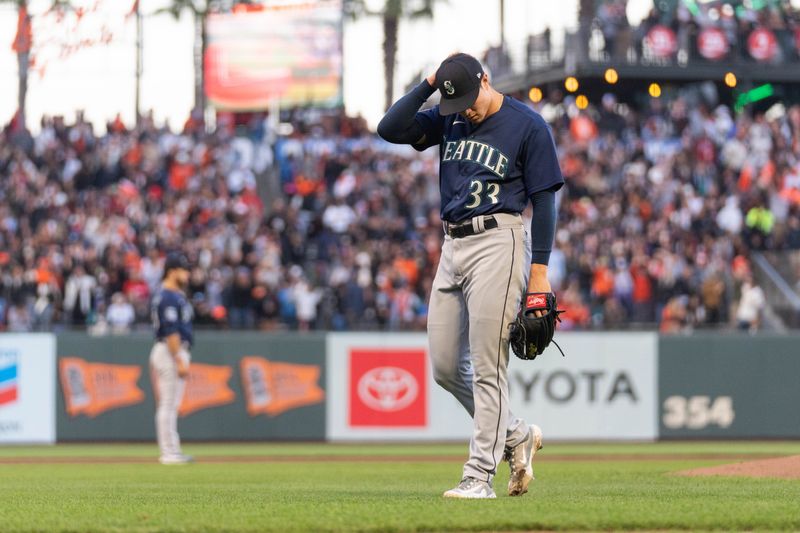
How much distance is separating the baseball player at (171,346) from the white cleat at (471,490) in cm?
665

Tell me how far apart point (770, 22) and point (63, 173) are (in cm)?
1526

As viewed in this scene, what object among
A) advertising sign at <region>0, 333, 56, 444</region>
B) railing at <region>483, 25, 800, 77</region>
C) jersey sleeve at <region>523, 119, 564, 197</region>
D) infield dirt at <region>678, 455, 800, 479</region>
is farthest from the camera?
railing at <region>483, 25, 800, 77</region>

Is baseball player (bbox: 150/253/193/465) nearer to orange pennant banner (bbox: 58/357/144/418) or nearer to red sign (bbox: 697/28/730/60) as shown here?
orange pennant banner (bbox: 58/357/144/418)

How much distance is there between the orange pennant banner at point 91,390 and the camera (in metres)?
18.6

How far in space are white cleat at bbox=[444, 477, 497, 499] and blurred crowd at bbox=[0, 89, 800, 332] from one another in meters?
11.8

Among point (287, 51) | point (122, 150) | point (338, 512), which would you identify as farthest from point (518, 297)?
point (287, 51)

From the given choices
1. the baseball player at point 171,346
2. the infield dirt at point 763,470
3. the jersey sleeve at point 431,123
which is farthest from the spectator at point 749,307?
the jersey sleeve at point 431,123

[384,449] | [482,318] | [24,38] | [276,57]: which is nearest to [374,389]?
[384,449]

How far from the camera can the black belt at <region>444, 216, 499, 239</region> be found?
7543mm

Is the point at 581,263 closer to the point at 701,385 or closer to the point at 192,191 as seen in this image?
the point at 701,385

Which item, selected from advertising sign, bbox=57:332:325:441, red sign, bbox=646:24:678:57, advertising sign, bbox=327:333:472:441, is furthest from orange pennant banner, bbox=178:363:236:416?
red sign, bbox=646:24:678:57

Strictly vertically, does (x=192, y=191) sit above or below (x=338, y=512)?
above

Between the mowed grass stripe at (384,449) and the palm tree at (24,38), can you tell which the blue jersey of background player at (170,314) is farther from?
the palm tree at (24,38)

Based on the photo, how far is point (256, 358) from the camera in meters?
18.8
